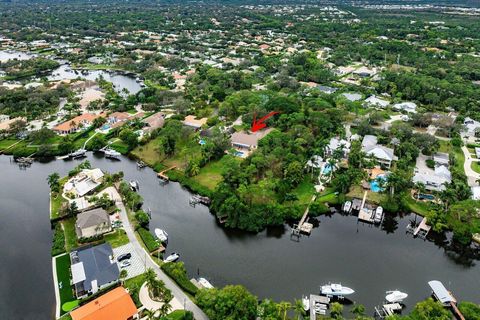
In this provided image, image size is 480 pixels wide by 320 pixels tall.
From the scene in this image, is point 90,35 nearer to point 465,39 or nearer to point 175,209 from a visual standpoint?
point 175,209

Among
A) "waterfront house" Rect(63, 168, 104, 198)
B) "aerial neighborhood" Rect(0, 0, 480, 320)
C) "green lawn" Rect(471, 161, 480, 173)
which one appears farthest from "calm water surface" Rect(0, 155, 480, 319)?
"green lawn" Rect(471, 161, 480, 173)

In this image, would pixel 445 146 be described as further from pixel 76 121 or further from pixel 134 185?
pixel 76 121

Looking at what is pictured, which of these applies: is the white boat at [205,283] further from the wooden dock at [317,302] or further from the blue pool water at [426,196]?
the blue pool water at [426,196]

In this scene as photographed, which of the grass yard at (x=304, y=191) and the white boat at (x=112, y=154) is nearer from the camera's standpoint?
the grass yard at (x=304, y=191)

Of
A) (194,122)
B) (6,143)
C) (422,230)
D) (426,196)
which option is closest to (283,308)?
(422,230)

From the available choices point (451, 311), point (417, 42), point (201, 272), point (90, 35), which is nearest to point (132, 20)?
point (90, 35)

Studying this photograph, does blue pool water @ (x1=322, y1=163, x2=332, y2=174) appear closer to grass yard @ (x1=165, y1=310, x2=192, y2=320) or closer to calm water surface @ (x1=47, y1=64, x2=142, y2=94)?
grass yard @ (x1=165, y1=310, x2=192, y2=320)

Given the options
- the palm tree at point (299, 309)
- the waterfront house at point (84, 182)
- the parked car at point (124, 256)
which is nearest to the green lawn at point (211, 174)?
the waterfront house at point (84, 182)
